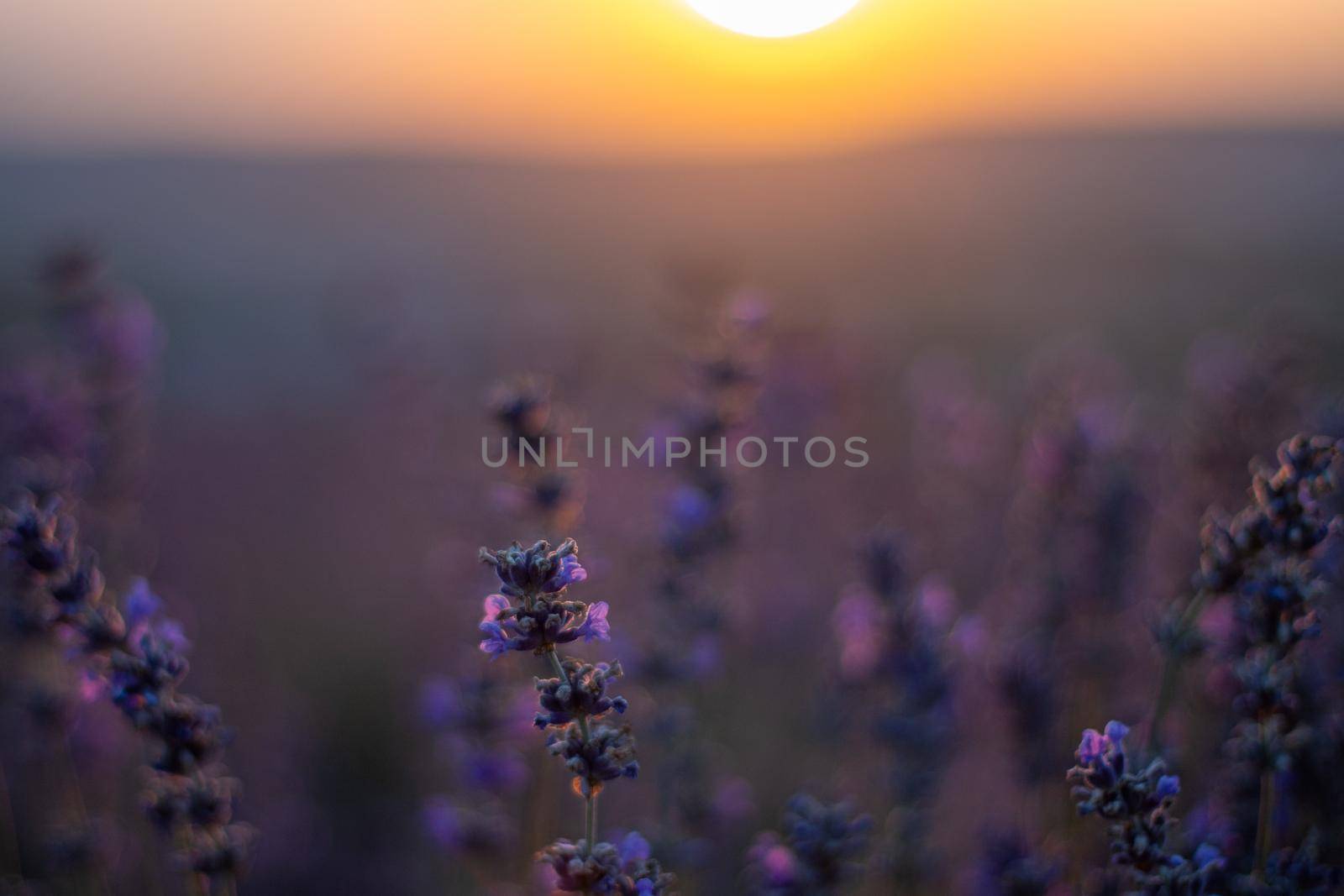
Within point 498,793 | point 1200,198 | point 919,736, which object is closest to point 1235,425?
point 919,736

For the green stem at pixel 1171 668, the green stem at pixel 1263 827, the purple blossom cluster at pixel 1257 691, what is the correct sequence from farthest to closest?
the green stem at pixel 1171 668, the green stem at pixel 1263 827, the purple blossom cluster at pixel 1257 691

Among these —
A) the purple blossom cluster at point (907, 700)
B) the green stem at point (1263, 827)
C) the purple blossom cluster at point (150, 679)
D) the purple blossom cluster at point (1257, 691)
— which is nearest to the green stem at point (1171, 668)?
the purple blossom cluster at point (1257, 691)

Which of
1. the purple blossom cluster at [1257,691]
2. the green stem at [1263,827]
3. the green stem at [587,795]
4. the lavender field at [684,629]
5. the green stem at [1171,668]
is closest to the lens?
the green stem at [587,795]

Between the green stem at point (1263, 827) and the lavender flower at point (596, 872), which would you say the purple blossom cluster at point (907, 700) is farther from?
the lavender flower at point (596, 872)

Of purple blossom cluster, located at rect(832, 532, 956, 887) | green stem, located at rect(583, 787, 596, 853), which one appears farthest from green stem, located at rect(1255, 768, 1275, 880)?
green stem, located at rect(583, 787, 596, 853)

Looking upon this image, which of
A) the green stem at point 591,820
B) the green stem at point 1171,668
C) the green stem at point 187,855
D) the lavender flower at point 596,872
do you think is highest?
the green stem at point 1171,668

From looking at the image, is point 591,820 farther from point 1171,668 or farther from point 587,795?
point 1171,668

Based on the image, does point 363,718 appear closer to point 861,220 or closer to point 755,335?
point 755,335

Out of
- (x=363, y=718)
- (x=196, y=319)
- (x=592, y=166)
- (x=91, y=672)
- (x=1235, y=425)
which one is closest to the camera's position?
(x=91, y=672)
